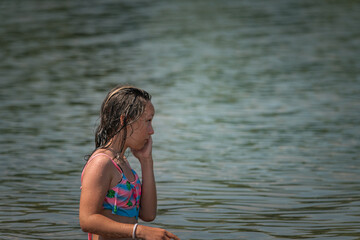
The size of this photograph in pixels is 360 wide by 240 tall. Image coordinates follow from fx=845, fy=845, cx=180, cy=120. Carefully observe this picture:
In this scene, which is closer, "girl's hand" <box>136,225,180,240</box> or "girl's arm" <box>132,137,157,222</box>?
"girl's hand" <box>136,225,180,240</box>

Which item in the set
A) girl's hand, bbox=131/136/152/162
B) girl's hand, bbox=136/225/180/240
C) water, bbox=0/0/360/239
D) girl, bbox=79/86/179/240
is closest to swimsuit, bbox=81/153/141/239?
girl, bbox=79/86/179/240

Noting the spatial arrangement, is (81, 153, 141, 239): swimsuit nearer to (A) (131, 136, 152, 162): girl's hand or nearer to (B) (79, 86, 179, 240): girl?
(B) (79, 86, 179, 240): girl

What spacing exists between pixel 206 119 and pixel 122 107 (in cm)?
1055

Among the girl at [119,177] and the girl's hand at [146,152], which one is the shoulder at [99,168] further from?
the girl's hand at [146,152]

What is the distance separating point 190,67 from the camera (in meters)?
23.5

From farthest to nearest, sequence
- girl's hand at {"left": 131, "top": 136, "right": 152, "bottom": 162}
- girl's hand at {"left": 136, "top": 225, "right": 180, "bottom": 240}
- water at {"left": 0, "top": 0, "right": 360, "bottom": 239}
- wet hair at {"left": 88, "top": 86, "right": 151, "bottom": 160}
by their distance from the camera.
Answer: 1. water at {"left": 0, "top": 0, "right": 360, "bottom": 239}
2. girl's hand at {"left": 131, "top": 136, "right": 152, "bottom": 162}
3. wet hair at {"left": 88, "top": 86, "right": 151, "bottom": 160}
4. girl's hand at {"left": 136, "top": 225, "right": 180, "bottom": 240}

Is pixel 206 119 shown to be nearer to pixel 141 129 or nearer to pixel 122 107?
pixel 141 129

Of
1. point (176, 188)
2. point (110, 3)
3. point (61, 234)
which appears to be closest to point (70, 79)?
point (176, 188)

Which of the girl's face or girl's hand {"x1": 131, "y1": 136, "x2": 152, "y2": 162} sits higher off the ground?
the girl's face

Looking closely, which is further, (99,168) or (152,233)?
(99,168)

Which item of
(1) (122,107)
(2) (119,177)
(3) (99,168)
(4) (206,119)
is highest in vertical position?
(1) (122,107)

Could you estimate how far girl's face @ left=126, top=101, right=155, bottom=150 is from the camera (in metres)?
5.01

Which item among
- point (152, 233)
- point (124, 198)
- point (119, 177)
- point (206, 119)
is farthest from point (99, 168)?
point (206, 119)

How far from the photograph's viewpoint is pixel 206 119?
607 inches
